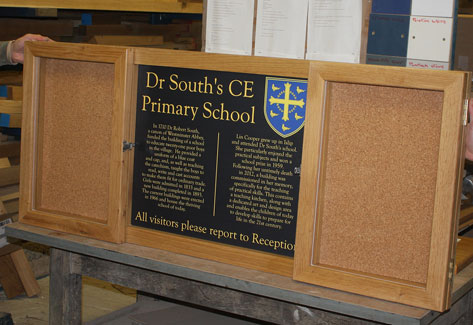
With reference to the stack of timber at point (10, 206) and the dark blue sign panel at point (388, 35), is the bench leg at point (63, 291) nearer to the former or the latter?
the dark blue sign panel at point (388, 35)

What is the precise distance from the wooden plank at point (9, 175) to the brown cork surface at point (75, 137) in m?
2.53

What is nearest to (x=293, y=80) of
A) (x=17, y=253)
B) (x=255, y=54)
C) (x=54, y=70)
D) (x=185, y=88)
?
(x=255, y=54)

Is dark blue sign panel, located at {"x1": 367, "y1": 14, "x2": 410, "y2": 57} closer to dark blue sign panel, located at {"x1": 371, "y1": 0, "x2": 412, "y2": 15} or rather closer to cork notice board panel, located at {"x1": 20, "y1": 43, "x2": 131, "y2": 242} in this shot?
dark blue sign panel, located at {"x1": 371, "y1": 0, "x2": 412, "y2": 15}

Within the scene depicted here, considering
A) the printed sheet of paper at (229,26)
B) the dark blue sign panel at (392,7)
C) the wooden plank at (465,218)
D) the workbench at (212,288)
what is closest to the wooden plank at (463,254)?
the workbench at (212,288)

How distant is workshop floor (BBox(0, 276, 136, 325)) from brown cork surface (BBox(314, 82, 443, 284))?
2.79 meters

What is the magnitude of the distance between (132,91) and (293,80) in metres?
0.50

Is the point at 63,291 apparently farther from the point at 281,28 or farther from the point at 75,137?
the point at 281,28

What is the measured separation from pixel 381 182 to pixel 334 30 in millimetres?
404

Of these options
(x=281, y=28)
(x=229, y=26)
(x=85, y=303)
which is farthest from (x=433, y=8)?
(x=85, y=303)

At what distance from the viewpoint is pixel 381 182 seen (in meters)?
1.59

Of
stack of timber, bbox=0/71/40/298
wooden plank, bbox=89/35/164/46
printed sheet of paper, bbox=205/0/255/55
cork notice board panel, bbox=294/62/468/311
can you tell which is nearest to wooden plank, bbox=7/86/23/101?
stack of timber, bbox=0/71/40/298

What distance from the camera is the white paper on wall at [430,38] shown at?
158 cm

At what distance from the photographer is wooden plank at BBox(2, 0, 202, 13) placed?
11.5ft

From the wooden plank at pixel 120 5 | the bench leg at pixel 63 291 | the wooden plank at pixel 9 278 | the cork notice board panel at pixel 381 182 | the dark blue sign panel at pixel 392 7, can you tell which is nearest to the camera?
the cork notice board panel at pixel 381 182
